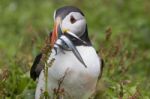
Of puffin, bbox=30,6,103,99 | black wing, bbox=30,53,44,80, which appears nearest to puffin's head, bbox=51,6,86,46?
puffin, bbox=30,6,103,99

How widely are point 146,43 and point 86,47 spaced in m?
4.02

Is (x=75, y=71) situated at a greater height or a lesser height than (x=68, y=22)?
lesser

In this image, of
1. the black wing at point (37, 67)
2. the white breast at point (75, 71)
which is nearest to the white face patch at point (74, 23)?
the white breast at point (75, 71)

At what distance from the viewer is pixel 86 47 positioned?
5.71 m

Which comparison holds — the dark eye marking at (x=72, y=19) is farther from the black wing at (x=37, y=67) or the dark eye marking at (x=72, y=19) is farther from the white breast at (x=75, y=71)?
the black wing at (x=37, y=67)

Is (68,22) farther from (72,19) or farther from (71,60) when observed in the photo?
(71,60)

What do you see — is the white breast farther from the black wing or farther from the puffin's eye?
the black wing

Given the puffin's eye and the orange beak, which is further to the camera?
the puffin's eye

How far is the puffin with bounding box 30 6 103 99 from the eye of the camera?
551cm

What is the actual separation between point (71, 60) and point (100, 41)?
3.81 metres

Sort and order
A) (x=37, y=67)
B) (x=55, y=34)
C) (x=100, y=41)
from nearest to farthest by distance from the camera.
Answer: (x=55, y=34) → (x=37, y=67) → (x=100, y=41)

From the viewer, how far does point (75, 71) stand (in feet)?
18.4

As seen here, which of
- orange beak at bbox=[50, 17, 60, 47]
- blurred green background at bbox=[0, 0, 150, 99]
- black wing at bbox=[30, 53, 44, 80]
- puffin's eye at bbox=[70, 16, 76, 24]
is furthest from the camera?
blurred green background at bbox=[0, 0, 150, 99]

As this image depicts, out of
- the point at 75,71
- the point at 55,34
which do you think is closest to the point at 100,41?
the point at 75,71
